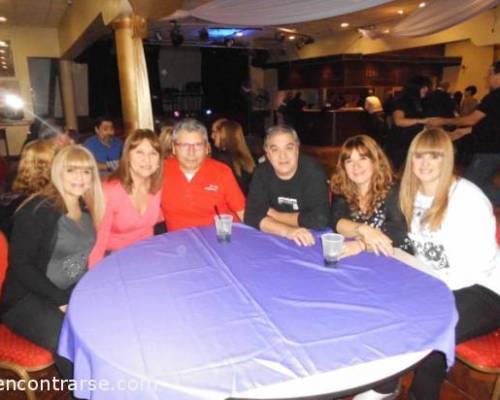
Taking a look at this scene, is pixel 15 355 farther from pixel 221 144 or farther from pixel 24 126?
pixel 24 126

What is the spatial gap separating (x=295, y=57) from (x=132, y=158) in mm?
11880

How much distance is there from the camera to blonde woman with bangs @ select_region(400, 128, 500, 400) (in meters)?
1.55

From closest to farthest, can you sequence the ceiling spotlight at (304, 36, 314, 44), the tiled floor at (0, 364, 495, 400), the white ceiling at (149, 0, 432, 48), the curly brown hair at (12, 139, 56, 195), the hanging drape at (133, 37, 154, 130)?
the tiled floor at (0, 364, 495, 400) < the curly brown hair at (12, 139, 56, 195) < the hanging drape at (133, 37, 154, 130) < the white ceiling at (149, 0, 432, 48) < the ceiling spotlight at (304, 36, 314, 44)

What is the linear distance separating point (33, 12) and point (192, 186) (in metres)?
8.26

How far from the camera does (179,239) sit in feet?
6.28

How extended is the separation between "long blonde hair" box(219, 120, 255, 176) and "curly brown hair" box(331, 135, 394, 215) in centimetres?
145

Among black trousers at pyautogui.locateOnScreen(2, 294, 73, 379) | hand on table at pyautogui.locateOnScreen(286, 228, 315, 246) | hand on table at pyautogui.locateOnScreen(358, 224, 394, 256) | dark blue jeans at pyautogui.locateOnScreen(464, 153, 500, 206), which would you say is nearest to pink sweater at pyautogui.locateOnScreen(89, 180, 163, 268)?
black trousers at pyautogui.locateOnScreen(2, 294, 73, 379)

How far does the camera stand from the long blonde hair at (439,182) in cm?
170

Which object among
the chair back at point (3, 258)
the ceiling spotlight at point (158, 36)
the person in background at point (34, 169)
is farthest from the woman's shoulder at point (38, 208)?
the ceiling spotlight at point (158, 36)

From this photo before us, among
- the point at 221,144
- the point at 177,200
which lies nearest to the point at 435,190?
the point at 177,200

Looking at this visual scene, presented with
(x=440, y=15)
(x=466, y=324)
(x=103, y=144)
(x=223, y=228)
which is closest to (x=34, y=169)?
(x=223, y=228)

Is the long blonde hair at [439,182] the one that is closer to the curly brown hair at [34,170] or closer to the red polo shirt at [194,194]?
the red polo shirt at [194,194]

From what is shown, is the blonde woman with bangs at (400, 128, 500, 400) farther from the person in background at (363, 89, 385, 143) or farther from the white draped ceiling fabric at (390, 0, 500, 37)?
the person in background at (363, 89, 385, 143)

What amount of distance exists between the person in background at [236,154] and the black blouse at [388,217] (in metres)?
1.42
